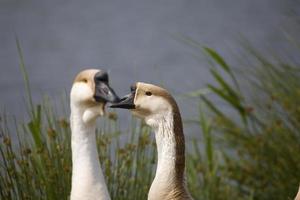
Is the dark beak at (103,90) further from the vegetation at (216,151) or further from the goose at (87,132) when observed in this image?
the vegetation at (216,151)

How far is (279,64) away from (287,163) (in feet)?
2.94

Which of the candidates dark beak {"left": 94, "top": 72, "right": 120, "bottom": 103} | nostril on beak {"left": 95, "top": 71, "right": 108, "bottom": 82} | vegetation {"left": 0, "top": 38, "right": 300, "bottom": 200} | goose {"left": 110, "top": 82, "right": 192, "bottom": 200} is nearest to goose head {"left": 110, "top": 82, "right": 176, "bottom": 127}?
goose {"left": 110, "top": 82, "right": 192, "bottom": 200}

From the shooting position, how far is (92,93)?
181 inches

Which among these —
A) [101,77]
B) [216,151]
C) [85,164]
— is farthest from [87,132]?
[216,151]

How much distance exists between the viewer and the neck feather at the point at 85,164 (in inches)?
178

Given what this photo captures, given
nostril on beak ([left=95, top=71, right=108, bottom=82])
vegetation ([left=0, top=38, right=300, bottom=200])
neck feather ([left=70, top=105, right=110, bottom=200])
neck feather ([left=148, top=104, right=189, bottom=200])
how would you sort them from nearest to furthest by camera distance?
neck feather ([left=148, top=104, right=189, bottom=200])
neck feather ([left=70, top=105, right=110, bottom=200])
nostril on beak ([left=95, top=71, right=108, bottom=82])
vegetation ([left=0, top=38, right=300, bottom=200])

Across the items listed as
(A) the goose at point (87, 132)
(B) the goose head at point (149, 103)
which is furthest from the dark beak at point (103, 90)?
(B) the goose head at point (149, 103)

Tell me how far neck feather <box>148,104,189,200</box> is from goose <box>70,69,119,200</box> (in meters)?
0.63

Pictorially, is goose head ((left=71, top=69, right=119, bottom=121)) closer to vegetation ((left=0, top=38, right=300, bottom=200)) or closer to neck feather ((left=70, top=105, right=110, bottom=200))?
neck feather ((left=70, top=105, right=110, bottom=200))

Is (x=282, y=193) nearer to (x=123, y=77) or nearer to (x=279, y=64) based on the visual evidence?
(x=279, y=64)

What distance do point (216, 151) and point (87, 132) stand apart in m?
2.95

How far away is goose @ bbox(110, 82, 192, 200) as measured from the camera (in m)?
3.89

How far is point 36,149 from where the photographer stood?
16.5 feet

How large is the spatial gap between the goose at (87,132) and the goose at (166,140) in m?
0.51
